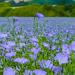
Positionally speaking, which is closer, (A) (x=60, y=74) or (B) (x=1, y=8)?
(A) (x=60, y=74)

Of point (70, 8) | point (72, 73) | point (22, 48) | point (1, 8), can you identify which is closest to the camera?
point (72, 73)

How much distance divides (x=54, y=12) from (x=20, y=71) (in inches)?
1095

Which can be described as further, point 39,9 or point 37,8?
point 37,8

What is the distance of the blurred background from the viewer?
88.9ft

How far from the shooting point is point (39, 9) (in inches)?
1036

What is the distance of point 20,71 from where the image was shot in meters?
2.02

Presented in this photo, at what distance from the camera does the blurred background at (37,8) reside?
2709 cm

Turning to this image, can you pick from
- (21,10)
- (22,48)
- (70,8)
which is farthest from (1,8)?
(22,48)

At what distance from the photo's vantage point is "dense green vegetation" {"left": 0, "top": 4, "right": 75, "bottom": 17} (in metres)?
26.9

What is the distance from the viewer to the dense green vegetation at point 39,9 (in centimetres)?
2689

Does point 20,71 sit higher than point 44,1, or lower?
higher

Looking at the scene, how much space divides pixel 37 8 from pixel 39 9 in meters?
0.51

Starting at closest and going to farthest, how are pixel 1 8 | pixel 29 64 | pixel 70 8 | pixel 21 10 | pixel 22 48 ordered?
1. pixel 29 64
2. pixel 22 48
3. pixel 70 8
4. pixel 1 8
5. pixel 21 10

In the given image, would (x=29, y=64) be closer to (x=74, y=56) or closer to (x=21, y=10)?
(x=74, y=56)
